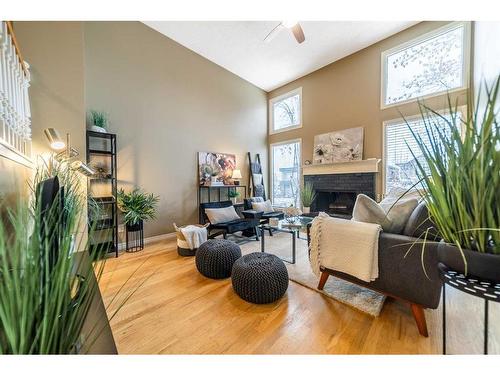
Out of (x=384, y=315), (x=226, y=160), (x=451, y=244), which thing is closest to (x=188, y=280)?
(x=384, y=315)

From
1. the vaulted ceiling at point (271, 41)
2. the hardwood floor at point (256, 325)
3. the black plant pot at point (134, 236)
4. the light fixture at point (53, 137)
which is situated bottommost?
the hardwood floor at point (256, 325)

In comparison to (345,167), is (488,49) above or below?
above

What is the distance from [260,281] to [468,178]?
1.46m

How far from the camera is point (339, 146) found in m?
4.62

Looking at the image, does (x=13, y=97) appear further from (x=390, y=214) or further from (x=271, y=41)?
(x=271, y=41)

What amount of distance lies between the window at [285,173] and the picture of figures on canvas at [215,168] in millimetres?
1537

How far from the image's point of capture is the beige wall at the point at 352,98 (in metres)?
3.94

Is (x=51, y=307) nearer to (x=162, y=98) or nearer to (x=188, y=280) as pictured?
(x=188, y=280)

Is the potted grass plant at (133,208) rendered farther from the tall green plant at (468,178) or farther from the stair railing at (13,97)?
the tall green plant at (468,178)

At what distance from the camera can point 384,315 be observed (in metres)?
1.56

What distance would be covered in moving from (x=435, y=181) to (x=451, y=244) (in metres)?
0.27

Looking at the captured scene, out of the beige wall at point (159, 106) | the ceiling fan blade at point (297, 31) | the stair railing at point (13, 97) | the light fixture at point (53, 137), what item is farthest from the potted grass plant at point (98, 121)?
the ceiling fan blade at point (297, 31)

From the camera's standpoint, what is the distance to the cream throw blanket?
4.86ft

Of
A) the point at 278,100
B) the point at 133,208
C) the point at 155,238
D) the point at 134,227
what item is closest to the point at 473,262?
the point at 133,208
